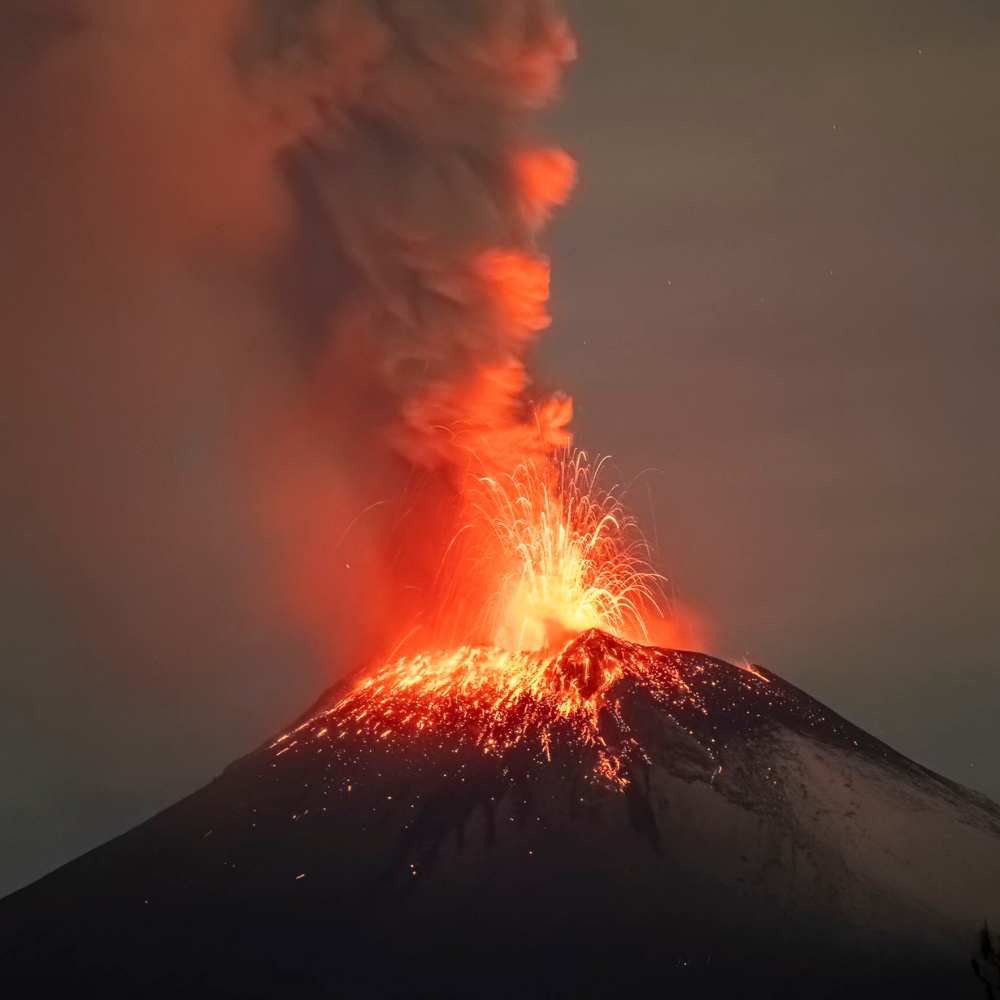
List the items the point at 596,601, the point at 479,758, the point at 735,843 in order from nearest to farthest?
the point at 735,843 → the point at 479,758 → the point at 596,601

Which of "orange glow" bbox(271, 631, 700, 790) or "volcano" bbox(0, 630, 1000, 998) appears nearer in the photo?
"volcano" bbox(0, 630, 1000, 998)

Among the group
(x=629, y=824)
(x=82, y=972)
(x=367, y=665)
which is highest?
(x=367, y=665)

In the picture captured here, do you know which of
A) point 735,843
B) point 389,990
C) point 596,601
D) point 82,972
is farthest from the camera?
point 596,601

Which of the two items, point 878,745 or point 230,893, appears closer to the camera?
point 230,893

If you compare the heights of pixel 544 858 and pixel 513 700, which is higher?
pixel 513 700

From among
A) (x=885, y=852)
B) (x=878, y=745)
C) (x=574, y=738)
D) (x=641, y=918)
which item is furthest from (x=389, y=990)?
(x=878, y=745)

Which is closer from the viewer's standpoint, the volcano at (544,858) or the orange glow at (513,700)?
the volcano at (544,858)

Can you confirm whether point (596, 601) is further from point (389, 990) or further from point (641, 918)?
point (389, 990)

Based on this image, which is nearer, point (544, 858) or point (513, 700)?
point (544, 858)
